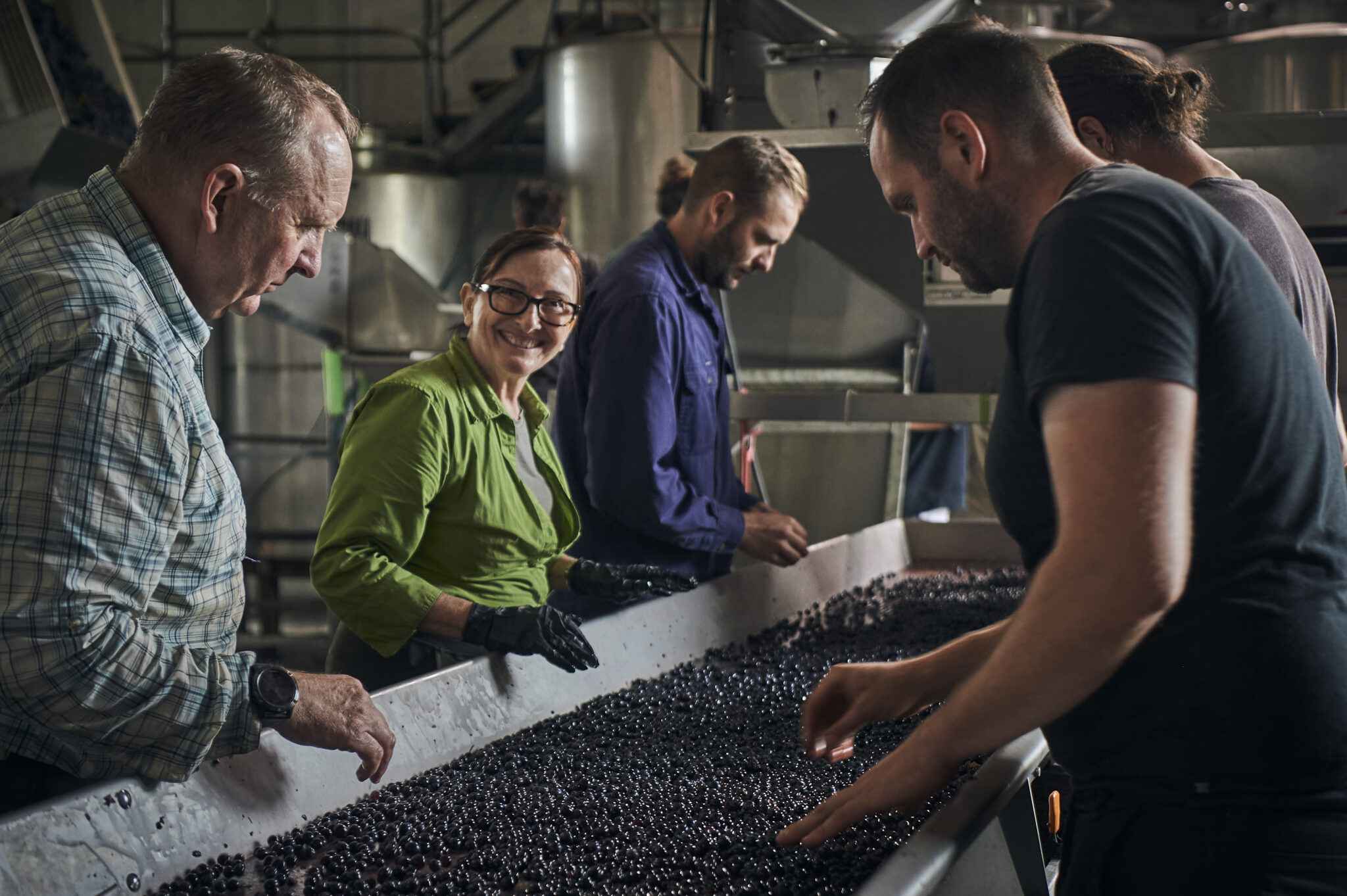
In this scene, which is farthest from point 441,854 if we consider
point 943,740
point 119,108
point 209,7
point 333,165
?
point 209,7

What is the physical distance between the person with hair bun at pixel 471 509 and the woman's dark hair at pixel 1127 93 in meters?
0.88

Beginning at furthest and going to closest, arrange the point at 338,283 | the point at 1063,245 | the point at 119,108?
the point at 338,283 < the point at 119,108 < the point at 1063,245

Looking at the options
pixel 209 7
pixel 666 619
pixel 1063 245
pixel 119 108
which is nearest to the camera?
pixel 1063 245

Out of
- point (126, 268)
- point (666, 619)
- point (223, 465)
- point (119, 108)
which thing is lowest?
point (666, 619)

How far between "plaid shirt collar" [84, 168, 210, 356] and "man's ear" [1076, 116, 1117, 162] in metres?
1.10

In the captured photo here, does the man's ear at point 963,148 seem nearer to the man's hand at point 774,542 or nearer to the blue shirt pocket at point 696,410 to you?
the blue shirt pocket at point 696,410

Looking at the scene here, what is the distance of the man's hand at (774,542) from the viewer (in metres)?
2.38

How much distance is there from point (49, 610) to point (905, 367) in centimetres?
349

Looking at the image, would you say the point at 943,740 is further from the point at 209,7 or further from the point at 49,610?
the point at 209,7

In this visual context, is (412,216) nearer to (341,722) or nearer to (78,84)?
(78,84)

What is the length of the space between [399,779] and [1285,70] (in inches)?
140

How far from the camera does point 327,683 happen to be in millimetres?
1191

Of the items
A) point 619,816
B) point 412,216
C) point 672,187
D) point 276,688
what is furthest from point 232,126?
point 412,216

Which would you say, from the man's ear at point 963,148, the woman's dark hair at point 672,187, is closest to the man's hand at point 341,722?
the man's ear at point 963,148
